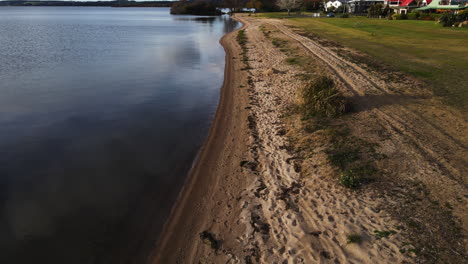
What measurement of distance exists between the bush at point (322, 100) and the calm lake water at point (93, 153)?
17.3ft

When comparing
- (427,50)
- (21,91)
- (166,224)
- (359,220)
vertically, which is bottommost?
(166,224)

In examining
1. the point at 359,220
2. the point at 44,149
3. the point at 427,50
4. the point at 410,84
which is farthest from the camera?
the point at 427,50

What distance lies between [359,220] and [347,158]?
3.24 meters

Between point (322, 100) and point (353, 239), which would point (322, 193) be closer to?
point (353, 239)

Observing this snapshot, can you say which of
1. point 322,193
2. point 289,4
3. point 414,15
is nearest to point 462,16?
point 414,15

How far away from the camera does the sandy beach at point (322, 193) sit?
732 centimetres

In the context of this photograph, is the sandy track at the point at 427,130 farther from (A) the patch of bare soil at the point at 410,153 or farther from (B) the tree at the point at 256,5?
(B) the tree at the point at 256,5

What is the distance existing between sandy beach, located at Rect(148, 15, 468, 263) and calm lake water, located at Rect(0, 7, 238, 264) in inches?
46.7

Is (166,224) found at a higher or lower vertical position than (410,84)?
lower

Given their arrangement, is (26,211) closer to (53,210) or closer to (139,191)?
(53,210)

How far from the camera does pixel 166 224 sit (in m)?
9.04

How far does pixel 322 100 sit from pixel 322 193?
678 cm

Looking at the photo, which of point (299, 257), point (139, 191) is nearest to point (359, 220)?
point (299, 257)

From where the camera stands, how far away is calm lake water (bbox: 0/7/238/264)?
28.3 ft
